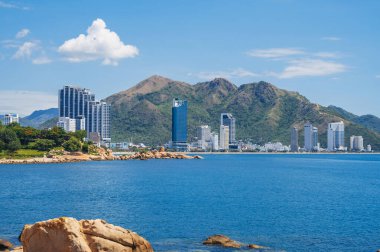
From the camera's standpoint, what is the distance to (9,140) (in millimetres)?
162875

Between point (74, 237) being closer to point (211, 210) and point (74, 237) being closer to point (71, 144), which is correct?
point (211, 210)

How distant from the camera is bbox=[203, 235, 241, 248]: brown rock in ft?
137

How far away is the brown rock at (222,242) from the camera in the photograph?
4189cm

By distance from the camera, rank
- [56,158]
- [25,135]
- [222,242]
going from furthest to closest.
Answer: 1. [25,135]
2. [56,158]
3. [222,242]

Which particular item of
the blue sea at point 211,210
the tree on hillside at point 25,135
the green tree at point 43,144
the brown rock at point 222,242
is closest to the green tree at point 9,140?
the green tree at point 43,144

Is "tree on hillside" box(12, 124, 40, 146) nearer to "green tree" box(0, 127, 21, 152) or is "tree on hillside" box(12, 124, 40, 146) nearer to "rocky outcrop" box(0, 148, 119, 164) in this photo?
"rocky outcrop" box(0, 148, 119, 164)

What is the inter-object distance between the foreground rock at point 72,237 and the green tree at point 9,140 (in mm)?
139690

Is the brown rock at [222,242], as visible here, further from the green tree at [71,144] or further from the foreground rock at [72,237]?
the green tree at [71,144]

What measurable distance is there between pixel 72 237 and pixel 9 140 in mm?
144202

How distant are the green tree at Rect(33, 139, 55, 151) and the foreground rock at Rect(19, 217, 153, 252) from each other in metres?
149

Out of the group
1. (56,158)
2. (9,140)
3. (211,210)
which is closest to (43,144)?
(56,158)

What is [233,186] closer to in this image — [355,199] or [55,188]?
[355,199]

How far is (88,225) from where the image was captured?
3164 centimetres

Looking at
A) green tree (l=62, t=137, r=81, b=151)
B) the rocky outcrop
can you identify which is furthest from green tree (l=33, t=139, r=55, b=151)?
green tree (l=62, t=137, r=81, b=151)
